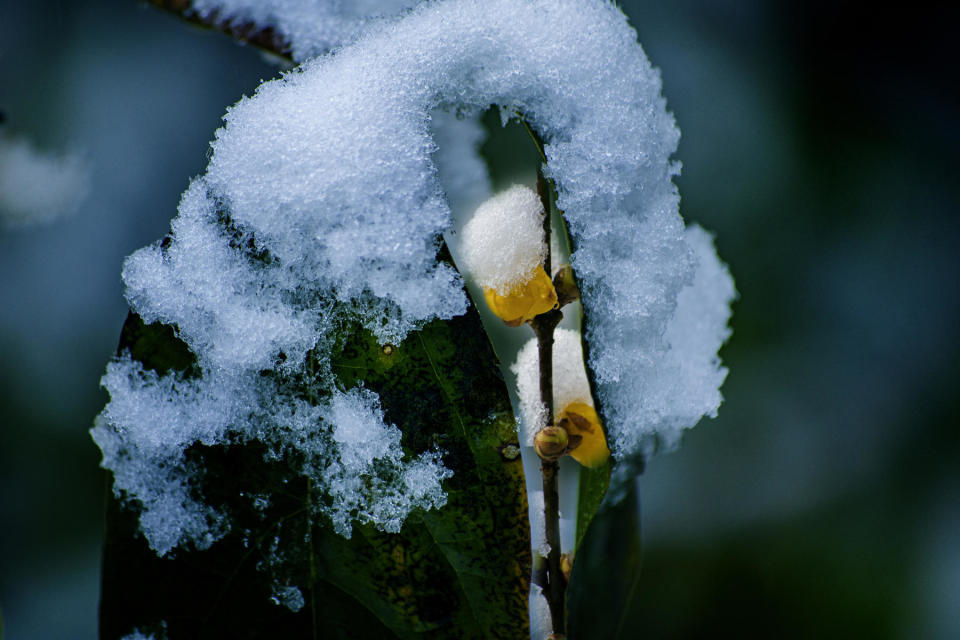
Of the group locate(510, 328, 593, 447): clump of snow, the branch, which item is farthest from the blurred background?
the branch

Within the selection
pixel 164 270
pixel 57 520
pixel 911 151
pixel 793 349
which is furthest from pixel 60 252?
pixel 911 151

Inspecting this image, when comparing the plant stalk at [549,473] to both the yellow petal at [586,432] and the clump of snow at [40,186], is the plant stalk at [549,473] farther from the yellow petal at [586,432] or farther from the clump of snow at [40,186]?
the clump of snow at [40,186]

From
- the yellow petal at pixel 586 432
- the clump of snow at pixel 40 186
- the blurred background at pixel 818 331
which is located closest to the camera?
the yellow petal at pixel 586 432

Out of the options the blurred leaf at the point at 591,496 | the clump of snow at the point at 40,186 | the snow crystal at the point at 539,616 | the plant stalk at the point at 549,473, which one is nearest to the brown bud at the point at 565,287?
the plant stalk at the point at 549,473

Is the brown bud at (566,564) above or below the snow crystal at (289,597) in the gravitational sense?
above

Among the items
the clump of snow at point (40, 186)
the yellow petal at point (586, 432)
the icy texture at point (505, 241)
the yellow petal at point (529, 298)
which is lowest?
the yellow petal at point (586, 432)

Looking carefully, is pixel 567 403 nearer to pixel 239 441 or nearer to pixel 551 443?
pixel 551 443

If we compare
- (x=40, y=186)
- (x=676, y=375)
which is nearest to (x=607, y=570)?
(x=676, y=375)

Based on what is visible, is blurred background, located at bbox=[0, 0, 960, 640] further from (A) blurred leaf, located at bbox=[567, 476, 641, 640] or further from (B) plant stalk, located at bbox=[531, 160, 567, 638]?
(B) plant stalk, located at bbox=[531, 160, 567, 638]
